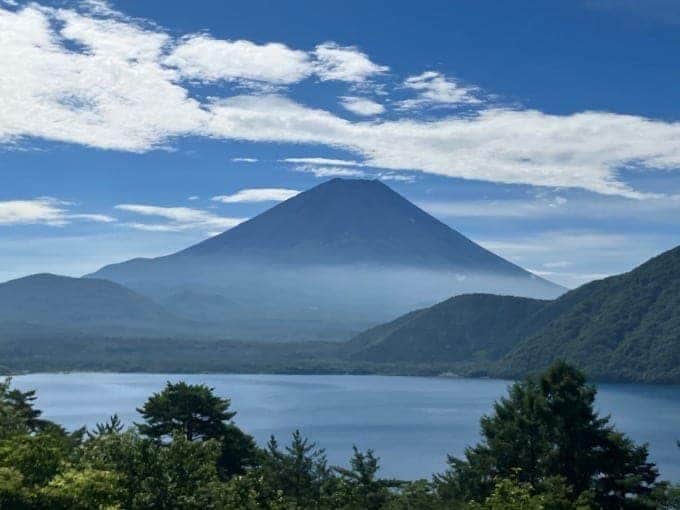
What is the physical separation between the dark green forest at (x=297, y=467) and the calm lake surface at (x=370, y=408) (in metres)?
31.6

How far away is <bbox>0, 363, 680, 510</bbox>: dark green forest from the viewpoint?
1648 centimetres

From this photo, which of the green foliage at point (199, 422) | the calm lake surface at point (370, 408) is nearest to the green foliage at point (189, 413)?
the green foliage at point (199, 422)

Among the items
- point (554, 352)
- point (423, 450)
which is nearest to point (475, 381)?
point (554, 352)

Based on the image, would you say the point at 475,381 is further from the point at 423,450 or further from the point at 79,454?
the point at 79,454

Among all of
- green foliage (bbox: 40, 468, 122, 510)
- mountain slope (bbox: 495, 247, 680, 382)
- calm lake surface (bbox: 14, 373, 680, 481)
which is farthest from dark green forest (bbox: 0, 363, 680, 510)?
mountain slope (bbox: 495, 247, 680, 382)

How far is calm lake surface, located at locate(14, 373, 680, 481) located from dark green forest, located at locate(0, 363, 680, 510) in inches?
1244

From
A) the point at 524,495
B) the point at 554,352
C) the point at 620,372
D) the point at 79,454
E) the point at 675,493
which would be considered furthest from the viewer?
the point at 554,352

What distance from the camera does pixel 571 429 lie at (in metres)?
27.7

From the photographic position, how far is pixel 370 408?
384 feet

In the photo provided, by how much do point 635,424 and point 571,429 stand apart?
231ft

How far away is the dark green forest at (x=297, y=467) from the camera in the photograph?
54.1 ft

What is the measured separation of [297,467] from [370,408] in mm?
91045

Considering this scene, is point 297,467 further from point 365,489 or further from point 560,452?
point 560,452

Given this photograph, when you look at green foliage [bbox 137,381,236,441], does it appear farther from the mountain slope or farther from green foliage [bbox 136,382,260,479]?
the mountain slope
